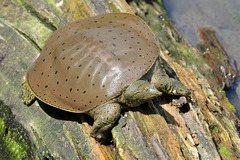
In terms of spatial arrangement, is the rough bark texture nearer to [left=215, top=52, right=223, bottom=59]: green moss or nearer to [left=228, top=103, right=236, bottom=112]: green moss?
[left=228, top=103, right=236, bottom=112]: green moss

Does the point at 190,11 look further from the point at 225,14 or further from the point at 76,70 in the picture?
the point at 76,70

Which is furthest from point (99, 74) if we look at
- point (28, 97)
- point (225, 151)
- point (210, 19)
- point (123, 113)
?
point (210, 19)

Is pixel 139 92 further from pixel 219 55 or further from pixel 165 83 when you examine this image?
pixel 219 55

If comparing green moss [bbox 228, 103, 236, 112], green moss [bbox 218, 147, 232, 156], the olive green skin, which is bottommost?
green moss [bbox 228, 103, 236, 112]

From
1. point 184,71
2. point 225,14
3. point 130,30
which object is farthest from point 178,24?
point 130,30

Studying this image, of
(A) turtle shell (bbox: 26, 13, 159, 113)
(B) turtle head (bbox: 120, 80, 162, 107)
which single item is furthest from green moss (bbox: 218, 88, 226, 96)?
(B) turtle head (bbox: 120, 80, 162, 107)

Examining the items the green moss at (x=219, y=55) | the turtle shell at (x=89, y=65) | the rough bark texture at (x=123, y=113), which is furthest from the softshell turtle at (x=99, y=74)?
the green moss at (x=219, y=55)

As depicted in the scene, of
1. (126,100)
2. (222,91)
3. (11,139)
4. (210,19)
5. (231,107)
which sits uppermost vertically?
(11,139)

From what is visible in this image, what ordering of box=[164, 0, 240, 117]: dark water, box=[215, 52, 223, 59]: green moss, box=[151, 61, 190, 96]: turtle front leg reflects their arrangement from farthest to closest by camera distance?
box=[164, 0, 240, 117]: dark water, box=[215, 52, 223, 59]: green moss, box=[151, 61, 190, 96]: turtle front leg
